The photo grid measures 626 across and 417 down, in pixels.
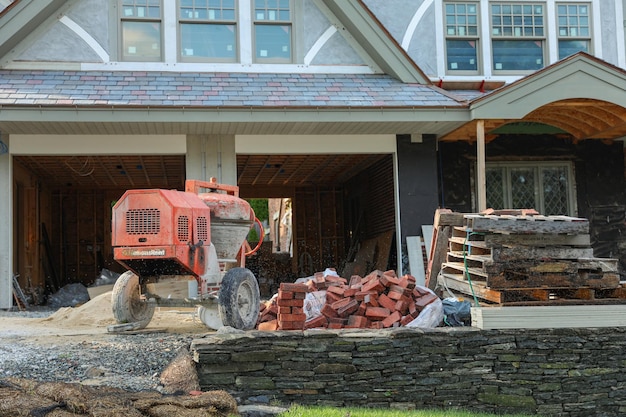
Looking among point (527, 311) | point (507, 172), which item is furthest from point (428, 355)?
point (507, 172)

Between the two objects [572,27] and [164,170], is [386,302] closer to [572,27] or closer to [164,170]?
[164,170]

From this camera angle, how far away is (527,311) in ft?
24.4

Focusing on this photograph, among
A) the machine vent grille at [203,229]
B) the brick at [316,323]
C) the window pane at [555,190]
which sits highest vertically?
the window pane at [555,190]

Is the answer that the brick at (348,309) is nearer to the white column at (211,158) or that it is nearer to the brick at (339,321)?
the brick at (339,321)

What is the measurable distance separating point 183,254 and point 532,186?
9.39 meters

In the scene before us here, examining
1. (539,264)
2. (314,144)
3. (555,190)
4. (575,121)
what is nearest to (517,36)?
(575,121)

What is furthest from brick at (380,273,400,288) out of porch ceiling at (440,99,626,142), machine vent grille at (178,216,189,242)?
porch ceiling at (440,99,626,142)

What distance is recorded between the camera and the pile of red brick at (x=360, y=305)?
313 inches

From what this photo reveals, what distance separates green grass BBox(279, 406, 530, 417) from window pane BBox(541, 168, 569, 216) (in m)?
8.56

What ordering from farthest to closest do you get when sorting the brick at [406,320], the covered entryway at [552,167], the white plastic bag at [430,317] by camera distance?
the covered entryway at [552,167], the brick at [406,320], the white plastic bag at [430,317]

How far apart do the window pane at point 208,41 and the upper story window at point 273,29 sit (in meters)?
0.48

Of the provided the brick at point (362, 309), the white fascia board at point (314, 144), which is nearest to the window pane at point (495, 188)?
the white fascia board at point (314, 144)

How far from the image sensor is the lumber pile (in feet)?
24.6

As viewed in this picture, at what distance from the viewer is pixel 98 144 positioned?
1243cm
